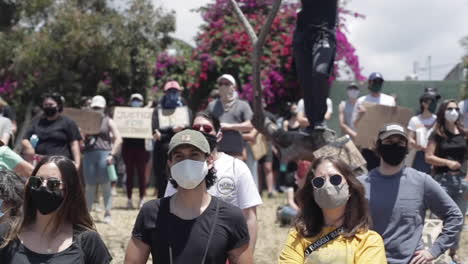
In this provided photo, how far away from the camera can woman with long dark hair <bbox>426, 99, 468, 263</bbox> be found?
301 inches

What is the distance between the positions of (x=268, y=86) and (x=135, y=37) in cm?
404

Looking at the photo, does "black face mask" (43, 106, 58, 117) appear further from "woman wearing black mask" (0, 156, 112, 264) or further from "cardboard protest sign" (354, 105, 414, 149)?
"woman wearing black mask" (0, 156, 112, 264)

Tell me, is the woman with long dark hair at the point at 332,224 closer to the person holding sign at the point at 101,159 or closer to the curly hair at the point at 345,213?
the curly hair at the point at 345,213

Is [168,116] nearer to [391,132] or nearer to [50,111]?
[50,111]

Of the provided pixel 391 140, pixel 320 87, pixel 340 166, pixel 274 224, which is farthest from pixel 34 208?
pixel 274 224

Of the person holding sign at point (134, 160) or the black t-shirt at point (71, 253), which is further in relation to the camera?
the person holding sign at point (134, 160)

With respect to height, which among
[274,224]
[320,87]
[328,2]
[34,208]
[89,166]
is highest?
[328,2]

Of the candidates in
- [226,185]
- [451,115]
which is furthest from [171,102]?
[226,185]

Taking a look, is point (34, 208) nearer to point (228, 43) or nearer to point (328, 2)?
point (328, 2)

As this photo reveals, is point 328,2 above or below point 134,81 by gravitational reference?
above

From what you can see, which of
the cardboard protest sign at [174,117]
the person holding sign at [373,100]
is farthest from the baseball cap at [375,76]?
the cardboard protest sign at [174,117]

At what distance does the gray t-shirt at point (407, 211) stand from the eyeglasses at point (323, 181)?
2.81ft

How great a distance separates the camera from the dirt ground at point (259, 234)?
313 inches

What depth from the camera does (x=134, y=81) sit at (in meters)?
19.5
